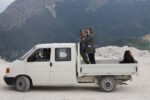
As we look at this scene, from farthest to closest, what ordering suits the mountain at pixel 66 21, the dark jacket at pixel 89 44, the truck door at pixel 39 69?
the mountain at pixel 66 21
the dark jacket at pixel 89 44
the truck door at pixel 39 69

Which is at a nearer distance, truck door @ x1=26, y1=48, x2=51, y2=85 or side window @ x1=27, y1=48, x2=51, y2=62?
truck door @ x1=26, y1=48, x2=51, y2=85

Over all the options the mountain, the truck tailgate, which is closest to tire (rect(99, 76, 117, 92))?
the truck tailgate

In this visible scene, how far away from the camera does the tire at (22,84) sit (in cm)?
993

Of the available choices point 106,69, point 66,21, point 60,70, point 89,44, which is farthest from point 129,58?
point 66,21

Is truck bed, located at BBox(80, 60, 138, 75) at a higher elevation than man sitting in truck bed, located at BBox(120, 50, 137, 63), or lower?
lower

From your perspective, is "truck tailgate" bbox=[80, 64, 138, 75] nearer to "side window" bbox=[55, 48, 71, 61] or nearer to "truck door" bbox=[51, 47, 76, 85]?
"truck door" bbox=[51, 47, 76, 85]

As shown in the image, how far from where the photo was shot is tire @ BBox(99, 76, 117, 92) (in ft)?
32.9

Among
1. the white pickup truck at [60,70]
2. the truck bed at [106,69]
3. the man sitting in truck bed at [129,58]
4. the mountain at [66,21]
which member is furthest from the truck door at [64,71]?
the mountain at [66,21]

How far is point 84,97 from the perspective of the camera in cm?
919

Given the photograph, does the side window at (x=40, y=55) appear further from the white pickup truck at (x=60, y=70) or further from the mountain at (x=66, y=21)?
the mountain at (x=66, y=21)

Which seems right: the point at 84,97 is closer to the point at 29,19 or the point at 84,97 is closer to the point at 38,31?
the point at 38,31

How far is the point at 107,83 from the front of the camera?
10047 millimetres

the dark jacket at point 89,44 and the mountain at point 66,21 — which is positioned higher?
the mountain at point 66,21

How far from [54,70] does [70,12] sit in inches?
4926
